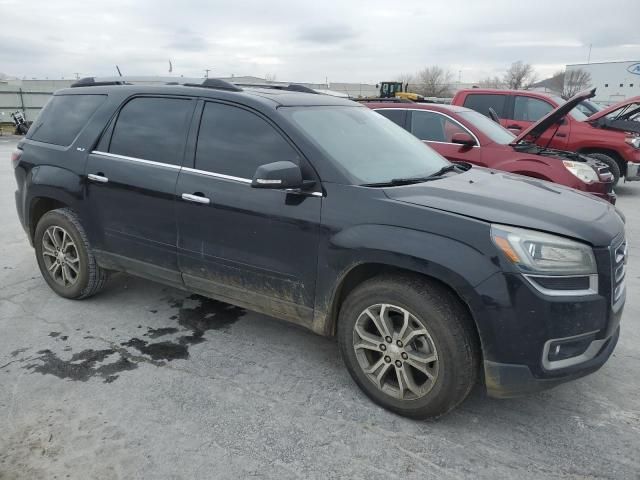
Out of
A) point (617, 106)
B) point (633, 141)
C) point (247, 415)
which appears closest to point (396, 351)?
point (247, 415)

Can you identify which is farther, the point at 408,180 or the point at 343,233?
the point at 408,180

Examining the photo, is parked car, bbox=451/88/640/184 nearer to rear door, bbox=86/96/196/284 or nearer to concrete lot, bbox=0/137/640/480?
concrete lot, bbox=0/137/640/480

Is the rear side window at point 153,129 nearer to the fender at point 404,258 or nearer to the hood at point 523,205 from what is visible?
the fender at point 404,258

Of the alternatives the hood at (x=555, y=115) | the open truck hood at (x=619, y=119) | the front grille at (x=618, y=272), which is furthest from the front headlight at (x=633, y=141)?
the front grille at (x=618, y=272)

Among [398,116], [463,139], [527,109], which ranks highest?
[527,109]

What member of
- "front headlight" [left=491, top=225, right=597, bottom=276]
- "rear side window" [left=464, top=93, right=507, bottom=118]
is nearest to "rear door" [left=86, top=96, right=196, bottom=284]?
"front headlight" [left=491, top=225, right=597, bottom=276]

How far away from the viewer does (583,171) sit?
6441 mm

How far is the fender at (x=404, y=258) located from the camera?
2471 millimetres

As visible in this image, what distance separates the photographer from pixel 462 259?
2484 millimetres

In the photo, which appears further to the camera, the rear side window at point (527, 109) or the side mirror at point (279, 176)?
the rear side window at point (527, 109)

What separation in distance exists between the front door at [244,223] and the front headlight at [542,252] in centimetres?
105

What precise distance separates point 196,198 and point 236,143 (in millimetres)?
458

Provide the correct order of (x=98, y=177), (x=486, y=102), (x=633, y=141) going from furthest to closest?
(x=486, y=102) → (x=633, y=141) → (x=98, y=177)

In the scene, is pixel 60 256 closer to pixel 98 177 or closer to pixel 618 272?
pixel 98 177
